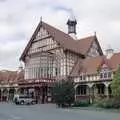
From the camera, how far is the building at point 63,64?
163ft

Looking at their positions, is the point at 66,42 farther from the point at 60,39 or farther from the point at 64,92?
the point at 64,92

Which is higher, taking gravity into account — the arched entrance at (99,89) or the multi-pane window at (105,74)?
the multi-pane window at (105,74)

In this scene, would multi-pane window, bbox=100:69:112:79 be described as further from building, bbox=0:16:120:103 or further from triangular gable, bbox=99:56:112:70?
triangular gable, bbox=99:56:112:70

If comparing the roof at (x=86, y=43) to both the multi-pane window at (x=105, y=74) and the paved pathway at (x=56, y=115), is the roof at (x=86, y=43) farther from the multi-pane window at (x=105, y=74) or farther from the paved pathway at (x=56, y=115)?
the paved pathway at (x=56, y=115)

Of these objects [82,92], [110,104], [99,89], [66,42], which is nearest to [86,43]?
[66,42]

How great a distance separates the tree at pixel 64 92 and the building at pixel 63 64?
7.38m

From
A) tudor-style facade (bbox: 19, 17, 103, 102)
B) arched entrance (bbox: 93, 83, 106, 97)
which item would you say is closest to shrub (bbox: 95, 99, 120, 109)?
arched entrance (bbox: 93, 83, 106, 97)

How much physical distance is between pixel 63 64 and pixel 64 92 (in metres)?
15.2

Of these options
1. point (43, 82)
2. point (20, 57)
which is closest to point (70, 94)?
point (43, 82)

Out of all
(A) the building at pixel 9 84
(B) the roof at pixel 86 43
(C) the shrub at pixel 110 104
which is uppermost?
(B) the roof at pixel 86 43

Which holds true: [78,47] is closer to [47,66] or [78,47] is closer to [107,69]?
[47,66]

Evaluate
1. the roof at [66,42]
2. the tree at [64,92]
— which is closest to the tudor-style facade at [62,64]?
the roof at [66,42]

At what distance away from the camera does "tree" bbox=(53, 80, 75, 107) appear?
41719mm

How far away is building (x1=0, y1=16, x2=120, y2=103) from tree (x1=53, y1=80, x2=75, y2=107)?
7377mm
